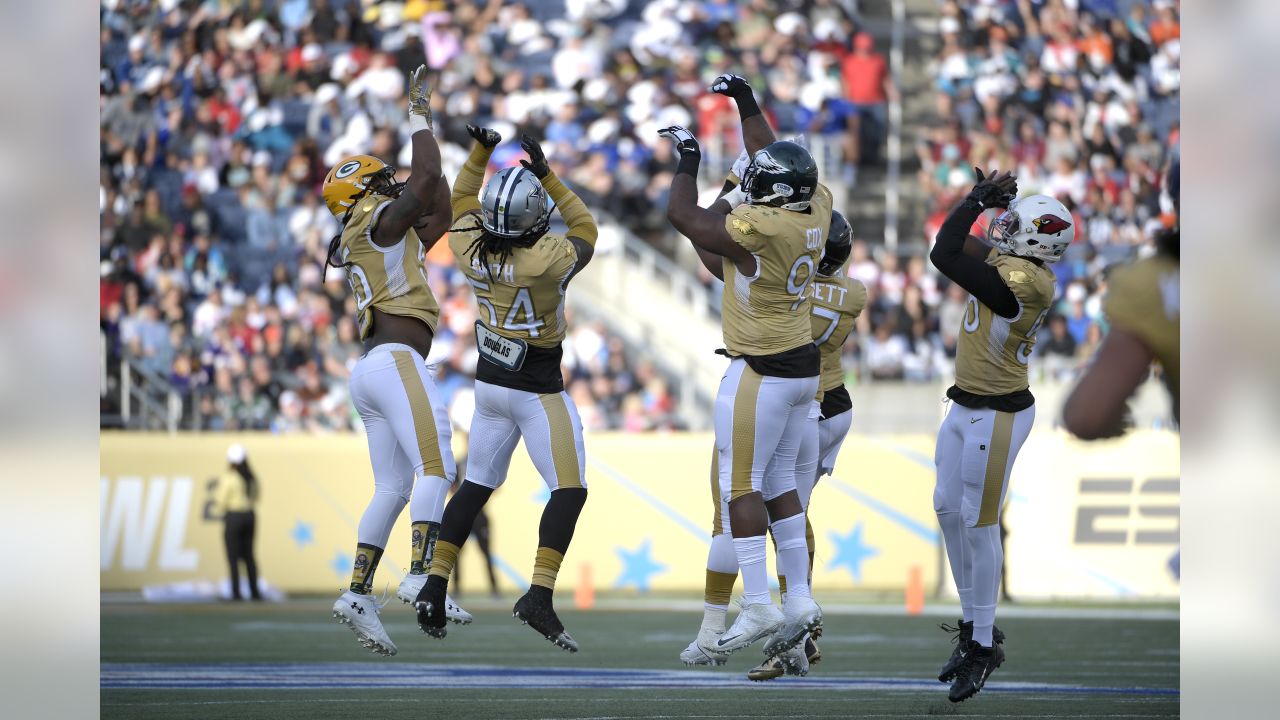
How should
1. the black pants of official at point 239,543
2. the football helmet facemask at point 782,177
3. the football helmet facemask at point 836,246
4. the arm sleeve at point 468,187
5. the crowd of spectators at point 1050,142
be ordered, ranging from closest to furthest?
1. the football helmet facemask at point 782,177
2. the arm sleeve at point 468,187
3. the football helmet facemask at point 836,246
4. the black pants of official at point 239,543
5. the crowd of spectators at point 1050,142

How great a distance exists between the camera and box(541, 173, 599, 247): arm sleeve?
828 cm

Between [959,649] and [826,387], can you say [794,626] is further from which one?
[826,387]

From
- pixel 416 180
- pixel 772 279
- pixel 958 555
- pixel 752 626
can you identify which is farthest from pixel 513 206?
pixel 958 555

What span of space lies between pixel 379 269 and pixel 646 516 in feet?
31.6

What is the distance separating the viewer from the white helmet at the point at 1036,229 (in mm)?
8344

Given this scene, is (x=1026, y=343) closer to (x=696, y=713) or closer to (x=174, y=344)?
(x=696, y=713)

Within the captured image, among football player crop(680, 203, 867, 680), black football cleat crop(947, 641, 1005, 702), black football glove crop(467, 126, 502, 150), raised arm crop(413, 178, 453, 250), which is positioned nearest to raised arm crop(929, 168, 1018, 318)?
football player crop(680, 203, 867, 680)

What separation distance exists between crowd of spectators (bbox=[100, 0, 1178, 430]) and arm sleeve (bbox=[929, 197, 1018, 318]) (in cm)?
1009

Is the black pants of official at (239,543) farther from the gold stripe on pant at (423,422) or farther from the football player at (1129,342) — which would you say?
the football player at (1129,342)

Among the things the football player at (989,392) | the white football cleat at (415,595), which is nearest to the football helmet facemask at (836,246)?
the football player at (989,392)

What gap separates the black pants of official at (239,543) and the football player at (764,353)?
9.52 m

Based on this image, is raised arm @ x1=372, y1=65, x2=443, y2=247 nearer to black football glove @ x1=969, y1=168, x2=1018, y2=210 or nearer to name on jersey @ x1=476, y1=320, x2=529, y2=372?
name on jersey @ x1=476, y1=320, x2=529, y2=372

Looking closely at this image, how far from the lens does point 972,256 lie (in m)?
8.29
